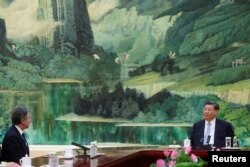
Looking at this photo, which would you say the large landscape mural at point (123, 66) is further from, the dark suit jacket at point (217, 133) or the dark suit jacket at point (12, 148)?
the dark suit jacket at point (12, 148)

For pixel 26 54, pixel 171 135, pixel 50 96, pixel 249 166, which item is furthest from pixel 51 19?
pixel 249 166

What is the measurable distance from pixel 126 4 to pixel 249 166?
20.2 feet

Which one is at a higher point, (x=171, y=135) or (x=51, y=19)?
(x=51, y=19)

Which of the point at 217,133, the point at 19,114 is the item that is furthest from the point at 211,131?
the point at 19,114

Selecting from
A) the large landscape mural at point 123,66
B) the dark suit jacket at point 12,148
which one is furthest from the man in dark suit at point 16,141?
the large landscape mural at point 123,66

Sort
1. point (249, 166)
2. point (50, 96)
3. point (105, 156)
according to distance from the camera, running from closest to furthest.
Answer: point (249, 166)
point (105, 156)
point (50, 96)

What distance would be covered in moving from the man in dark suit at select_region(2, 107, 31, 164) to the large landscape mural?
2.82 m

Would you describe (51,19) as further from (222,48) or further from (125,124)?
(222,48)

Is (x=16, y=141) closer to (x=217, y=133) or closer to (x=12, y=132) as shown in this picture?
(x=12, y=132)

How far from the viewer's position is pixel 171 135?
7727 millimetres

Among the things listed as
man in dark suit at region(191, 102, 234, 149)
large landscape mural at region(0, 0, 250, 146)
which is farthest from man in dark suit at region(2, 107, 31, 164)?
large landscape mural at region(0, 0, 250, 146)

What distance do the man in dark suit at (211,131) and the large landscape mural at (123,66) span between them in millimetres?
1277

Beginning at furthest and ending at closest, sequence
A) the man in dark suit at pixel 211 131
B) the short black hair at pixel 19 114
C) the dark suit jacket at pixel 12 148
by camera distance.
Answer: the man in dark suit at pixel 211 131 < the short black hair at pixel 19 114 < the dark suit jacket at pixel 12 148

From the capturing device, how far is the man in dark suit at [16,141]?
5.06m
